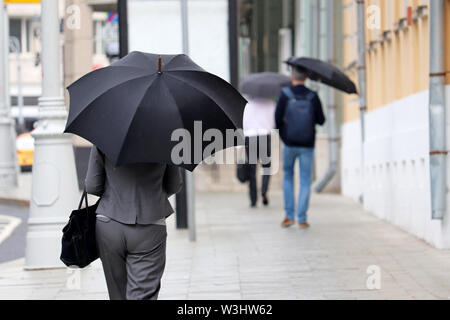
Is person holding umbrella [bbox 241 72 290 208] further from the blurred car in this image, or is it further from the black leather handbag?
the blurred car

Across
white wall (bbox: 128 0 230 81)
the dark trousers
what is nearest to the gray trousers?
white wall (bbox: 128 0 230 81)

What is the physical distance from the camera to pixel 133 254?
545cm

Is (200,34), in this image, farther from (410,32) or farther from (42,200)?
(42,200)

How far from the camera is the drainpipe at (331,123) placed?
63.5 ft

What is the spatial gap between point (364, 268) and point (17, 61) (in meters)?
54.7

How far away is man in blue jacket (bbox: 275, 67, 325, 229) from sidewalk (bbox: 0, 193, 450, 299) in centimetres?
43

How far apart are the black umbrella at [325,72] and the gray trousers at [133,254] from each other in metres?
7.09

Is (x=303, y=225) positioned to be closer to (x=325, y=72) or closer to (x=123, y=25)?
(x=325, y=72)

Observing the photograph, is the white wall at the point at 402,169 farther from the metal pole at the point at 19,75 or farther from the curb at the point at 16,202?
the metal pole at the point at 19,75

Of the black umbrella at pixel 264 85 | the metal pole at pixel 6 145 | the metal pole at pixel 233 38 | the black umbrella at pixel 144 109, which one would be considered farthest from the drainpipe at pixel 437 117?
the metal pole at pixel 6 145

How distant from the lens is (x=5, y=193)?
802 inches

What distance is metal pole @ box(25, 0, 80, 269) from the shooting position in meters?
9.70

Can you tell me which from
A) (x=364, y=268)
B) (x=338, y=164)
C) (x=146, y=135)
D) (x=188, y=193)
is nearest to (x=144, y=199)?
(x=146, y=135)

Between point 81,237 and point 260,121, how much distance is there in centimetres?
1011
